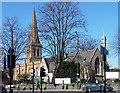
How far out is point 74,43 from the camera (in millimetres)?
42938

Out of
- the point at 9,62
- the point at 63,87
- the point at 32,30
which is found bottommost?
→ the point at 63,87

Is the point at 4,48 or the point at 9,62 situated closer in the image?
the point at 9,62


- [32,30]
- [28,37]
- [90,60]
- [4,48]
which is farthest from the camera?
[90,60]

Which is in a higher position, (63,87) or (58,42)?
(58,42)

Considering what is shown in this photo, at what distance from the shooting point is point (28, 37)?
40.1m

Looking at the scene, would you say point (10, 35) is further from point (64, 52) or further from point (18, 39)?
point (64, 52)

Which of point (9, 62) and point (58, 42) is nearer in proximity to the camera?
point (9, 62)

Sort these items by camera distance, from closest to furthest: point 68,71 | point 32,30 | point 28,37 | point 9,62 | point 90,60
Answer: point 9,62 → point 28,37 → point 32,30 → point 68,71 → point 90,60

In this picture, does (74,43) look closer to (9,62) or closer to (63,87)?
(63,87)

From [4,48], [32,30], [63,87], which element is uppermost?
[32,30]

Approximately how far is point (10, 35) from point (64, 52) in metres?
9.23

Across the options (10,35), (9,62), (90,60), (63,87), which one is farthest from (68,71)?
(9,62)

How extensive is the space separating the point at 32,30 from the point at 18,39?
5606 millimetres

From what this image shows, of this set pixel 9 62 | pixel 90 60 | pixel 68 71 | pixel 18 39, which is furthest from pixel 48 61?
pixel 9 62
